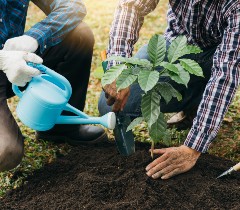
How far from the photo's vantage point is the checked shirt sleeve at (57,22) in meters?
2.60

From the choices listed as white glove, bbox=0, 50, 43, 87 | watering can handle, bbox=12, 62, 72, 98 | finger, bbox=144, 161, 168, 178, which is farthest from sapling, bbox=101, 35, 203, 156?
white glove, bbox=0, 50, 43, 87

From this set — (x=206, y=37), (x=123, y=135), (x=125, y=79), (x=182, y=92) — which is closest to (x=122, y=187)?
(x=123, y=135)

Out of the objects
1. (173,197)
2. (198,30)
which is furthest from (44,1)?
(173,197)

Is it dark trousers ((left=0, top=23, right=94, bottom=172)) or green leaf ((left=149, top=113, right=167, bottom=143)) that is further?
dark trousers ((left=0, top=23, right=94, bottom=172))

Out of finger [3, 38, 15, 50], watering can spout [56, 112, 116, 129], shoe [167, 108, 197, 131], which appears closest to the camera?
watering can spout [56, 112, 116, 129]

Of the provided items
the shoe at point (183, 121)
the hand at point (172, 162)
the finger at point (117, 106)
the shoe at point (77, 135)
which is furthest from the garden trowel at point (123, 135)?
the shoe at point (183, 121)

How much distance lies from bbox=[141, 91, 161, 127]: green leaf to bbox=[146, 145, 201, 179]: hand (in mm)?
246

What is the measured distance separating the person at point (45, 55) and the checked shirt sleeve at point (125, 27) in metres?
0.34

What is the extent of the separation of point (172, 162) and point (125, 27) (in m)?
0.80

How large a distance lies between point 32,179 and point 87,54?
0.90 metres

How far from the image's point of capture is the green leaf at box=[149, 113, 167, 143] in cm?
220

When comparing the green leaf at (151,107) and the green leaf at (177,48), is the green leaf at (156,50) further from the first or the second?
the green leaf at (151,107)

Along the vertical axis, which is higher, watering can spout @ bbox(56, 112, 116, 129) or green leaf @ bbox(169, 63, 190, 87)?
green leaf @ bbox(169, 63, 190, 87)

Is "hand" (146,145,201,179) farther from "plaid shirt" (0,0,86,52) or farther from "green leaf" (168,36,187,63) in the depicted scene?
"plaid shirt" (0,0,86,52)
